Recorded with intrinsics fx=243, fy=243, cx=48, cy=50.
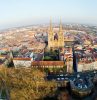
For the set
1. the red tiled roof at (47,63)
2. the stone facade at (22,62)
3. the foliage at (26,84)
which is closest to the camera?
the foliage at (26,84)

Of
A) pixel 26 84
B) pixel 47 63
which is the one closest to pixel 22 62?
pixel 47 63

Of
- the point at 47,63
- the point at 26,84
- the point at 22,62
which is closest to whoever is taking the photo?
the point at 26,84

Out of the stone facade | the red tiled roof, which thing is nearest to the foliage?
the stone facade

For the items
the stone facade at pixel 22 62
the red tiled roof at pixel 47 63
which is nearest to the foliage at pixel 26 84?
the stone facade at pixel 22 62

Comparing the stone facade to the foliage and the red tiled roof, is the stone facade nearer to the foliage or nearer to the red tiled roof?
the red tiled roof

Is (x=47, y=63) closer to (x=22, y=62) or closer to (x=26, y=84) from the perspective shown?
(x=22, y=62)

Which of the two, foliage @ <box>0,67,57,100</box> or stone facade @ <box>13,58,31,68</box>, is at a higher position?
foliage @ <box>0,67,57,100</box>

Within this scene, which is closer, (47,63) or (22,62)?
(47,63)

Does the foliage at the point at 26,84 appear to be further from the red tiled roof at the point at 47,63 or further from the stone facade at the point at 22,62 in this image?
the red tiled roof at the point at 47,63

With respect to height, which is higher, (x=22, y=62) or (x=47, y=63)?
(x=47, y=63)

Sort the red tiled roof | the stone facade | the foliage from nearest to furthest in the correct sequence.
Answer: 1. the foliage
2. the red tiled roof
3. the stone facade

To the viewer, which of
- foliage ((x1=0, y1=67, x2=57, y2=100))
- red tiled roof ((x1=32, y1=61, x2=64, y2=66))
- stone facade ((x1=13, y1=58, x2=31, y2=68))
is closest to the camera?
foliage ((x1=0, y1=67, x2=57, y2=100))

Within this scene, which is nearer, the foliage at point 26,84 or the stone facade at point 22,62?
the foliage at point 26,84
